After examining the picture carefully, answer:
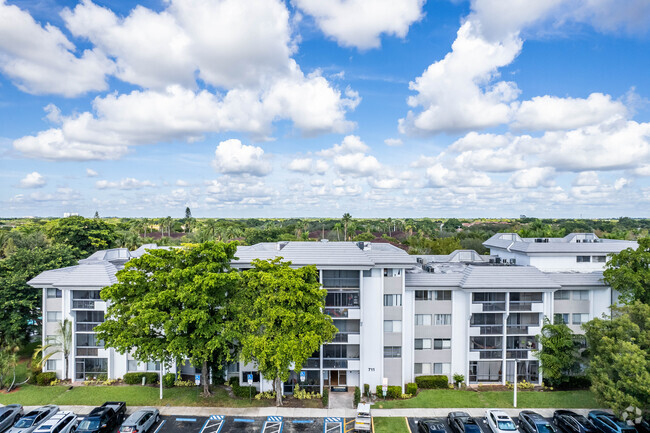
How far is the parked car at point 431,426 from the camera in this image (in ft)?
89.3

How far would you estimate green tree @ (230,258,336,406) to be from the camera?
96.8 feet

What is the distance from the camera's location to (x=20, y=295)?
41219 millimetres

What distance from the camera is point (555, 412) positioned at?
30.3 metres

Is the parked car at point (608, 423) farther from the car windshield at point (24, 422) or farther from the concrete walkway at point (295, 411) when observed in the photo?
the car windshield at point (24, 422)

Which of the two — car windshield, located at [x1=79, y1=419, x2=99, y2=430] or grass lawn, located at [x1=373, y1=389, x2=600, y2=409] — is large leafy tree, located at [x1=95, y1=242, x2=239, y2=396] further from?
grass lawn, located at [x1=373, y1=389, x2=600, y2=409]

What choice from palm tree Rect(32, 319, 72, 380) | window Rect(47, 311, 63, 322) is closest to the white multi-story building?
window Rect(47, 311, 63, 322)

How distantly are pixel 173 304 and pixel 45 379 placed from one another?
59.3 ft

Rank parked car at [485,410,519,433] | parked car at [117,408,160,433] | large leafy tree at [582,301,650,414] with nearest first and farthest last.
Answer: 1. large leafy tree at [582,301,650,414]
2. parked car at [117,408,160,433]
3. parked car at [485,410,519,433]

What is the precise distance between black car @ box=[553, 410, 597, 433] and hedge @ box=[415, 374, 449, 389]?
9.55 metres

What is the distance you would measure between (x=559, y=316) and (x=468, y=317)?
32.7 feet

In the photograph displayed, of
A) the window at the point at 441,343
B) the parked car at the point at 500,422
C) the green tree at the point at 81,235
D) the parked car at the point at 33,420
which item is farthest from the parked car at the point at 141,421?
the green tree at the point at 81,235

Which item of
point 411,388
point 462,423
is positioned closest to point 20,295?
point 411,388

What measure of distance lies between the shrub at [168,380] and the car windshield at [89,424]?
861cm

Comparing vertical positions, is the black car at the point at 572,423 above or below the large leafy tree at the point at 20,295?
below
